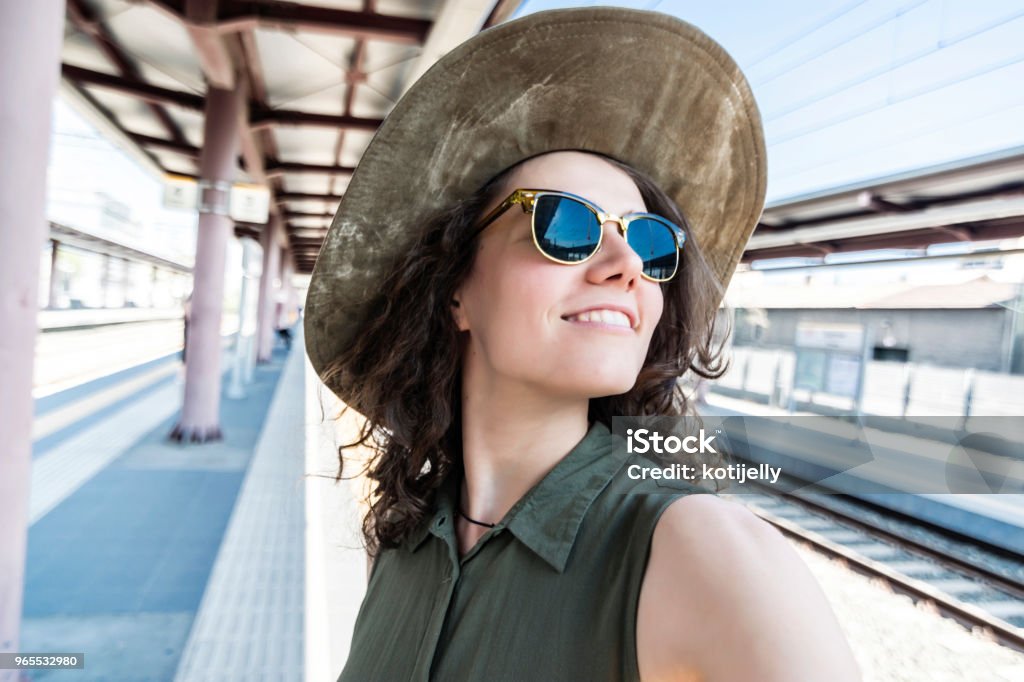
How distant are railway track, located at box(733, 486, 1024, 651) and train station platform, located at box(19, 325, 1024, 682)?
15 centimetres

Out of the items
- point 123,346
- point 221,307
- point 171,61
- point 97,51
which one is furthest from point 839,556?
point 123,346

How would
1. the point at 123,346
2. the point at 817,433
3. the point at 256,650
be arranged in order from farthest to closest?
1. the point at 123,346
2. the point at 817,433
3. the point at 256,650

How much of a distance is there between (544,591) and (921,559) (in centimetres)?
596

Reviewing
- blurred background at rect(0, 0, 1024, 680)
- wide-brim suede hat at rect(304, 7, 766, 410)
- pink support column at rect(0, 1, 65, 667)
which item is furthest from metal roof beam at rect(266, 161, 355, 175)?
wide-brim suede hat at rect(304, 7, 766, 410)

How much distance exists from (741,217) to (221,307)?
7370mm

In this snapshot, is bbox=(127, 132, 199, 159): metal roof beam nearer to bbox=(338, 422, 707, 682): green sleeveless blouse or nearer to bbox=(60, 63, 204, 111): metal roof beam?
bbox=(60, 63, 204, 111): metal roof beam

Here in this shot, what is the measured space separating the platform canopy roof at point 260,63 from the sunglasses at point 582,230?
338 cm

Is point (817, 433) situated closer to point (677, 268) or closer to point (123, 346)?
point (677, 268)

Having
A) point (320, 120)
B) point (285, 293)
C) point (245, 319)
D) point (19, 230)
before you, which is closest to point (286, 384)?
point (245, 319)

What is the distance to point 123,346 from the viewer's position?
18922 millimetres

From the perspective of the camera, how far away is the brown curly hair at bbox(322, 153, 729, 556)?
1187 millimetres

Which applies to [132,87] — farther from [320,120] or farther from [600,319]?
[600,319]

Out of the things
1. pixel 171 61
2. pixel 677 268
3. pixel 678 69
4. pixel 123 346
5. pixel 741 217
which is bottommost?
Answer: pixel 123 346

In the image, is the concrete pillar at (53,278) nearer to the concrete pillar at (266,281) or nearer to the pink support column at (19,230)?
the concrete pillar at (266,281)
